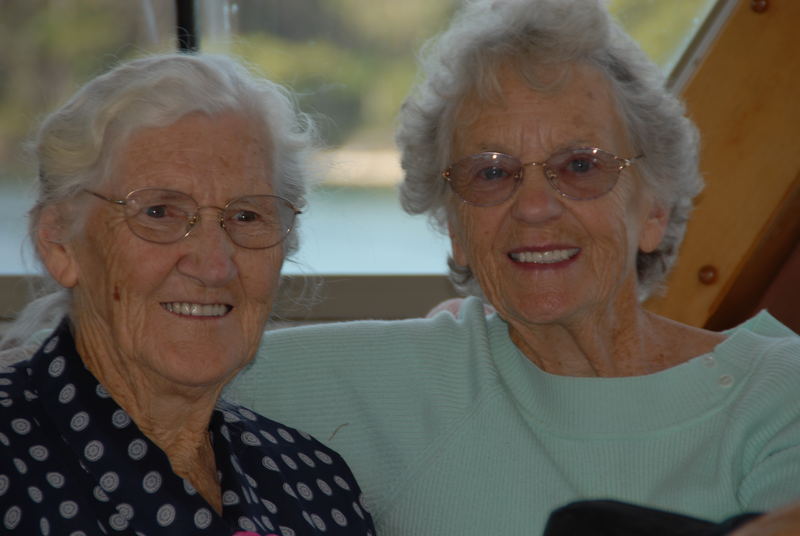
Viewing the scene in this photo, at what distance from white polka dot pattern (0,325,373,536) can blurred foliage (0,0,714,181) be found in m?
2.58

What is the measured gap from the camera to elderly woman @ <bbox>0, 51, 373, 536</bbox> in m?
1.75

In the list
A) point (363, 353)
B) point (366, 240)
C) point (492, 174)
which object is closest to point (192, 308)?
point (363, 353)

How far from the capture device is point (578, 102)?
223cm

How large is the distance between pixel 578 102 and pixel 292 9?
2365 mm

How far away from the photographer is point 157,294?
1.83 meters

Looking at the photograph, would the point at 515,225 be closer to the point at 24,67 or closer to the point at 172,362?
the point at 172,362

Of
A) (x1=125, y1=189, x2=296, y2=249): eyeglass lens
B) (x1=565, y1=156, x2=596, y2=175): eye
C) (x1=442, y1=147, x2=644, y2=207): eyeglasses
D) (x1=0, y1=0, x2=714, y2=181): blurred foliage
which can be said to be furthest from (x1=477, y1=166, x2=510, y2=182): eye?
(x1=0, y1=0, x2=714, y2=181): blurred foliage

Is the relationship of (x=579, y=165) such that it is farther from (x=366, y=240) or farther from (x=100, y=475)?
(x=366, y=240)

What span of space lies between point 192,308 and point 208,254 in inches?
3.9

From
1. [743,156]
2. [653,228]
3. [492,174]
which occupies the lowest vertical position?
[743,156]

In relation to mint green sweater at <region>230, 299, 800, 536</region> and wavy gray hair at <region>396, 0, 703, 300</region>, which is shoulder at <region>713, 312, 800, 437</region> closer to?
mint green sweater at <region>230, 299, 800, 536</region>

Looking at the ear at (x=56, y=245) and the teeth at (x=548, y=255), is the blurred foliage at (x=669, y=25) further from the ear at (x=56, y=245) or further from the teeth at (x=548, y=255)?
the ear at (x=56, y=245)

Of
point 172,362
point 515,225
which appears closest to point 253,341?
point 172,362

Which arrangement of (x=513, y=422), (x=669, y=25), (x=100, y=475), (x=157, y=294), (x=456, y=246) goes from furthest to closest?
1. (x=669, y=25)
2. (x=456, y=246)
3. (x=513, y=422)
4. (x=157, y=294)
5. (x=100, y=475)
